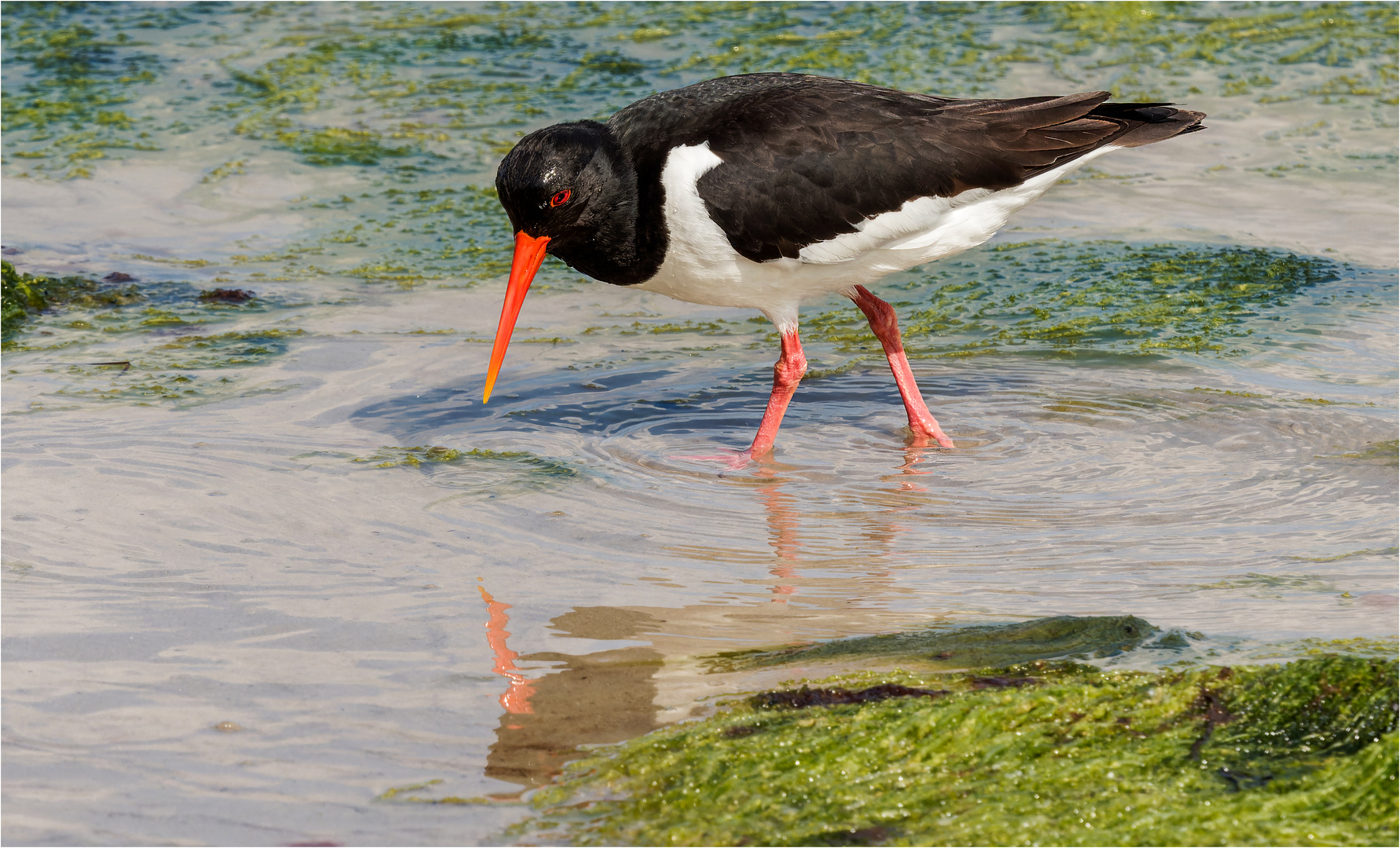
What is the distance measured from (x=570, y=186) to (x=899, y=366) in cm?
157

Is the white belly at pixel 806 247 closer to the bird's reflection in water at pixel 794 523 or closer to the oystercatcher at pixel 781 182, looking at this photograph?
the oystercatcher at pixel 781 182

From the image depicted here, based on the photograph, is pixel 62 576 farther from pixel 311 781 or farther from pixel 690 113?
pixel 690 113

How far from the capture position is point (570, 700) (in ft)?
10.7

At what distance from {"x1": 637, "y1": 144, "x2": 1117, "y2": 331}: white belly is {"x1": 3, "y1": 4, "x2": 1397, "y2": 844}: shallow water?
641mm

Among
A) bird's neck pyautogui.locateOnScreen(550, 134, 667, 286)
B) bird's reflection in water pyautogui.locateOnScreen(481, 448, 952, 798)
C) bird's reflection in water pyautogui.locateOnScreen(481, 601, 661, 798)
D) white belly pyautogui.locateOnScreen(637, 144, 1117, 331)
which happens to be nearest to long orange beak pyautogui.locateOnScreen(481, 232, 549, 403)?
bird's neck pyautogui.locateOnScreen(550, 134, 667, 286)

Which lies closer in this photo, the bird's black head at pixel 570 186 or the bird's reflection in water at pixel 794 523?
the bird's reflection in water at pixel 794 523

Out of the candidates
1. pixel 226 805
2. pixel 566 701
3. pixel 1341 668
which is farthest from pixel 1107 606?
pixel 226 805

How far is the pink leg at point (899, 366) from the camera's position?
5.41 metres

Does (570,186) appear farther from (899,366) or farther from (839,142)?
(899,366)

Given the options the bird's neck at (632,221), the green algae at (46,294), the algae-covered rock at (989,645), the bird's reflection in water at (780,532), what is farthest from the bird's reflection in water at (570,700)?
the green algae at (46,294)

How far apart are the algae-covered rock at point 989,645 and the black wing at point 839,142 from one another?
76.8 inches

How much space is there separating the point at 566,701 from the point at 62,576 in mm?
1698

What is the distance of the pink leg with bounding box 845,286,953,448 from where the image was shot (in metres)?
5.41

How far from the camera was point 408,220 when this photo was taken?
798 centimetres
